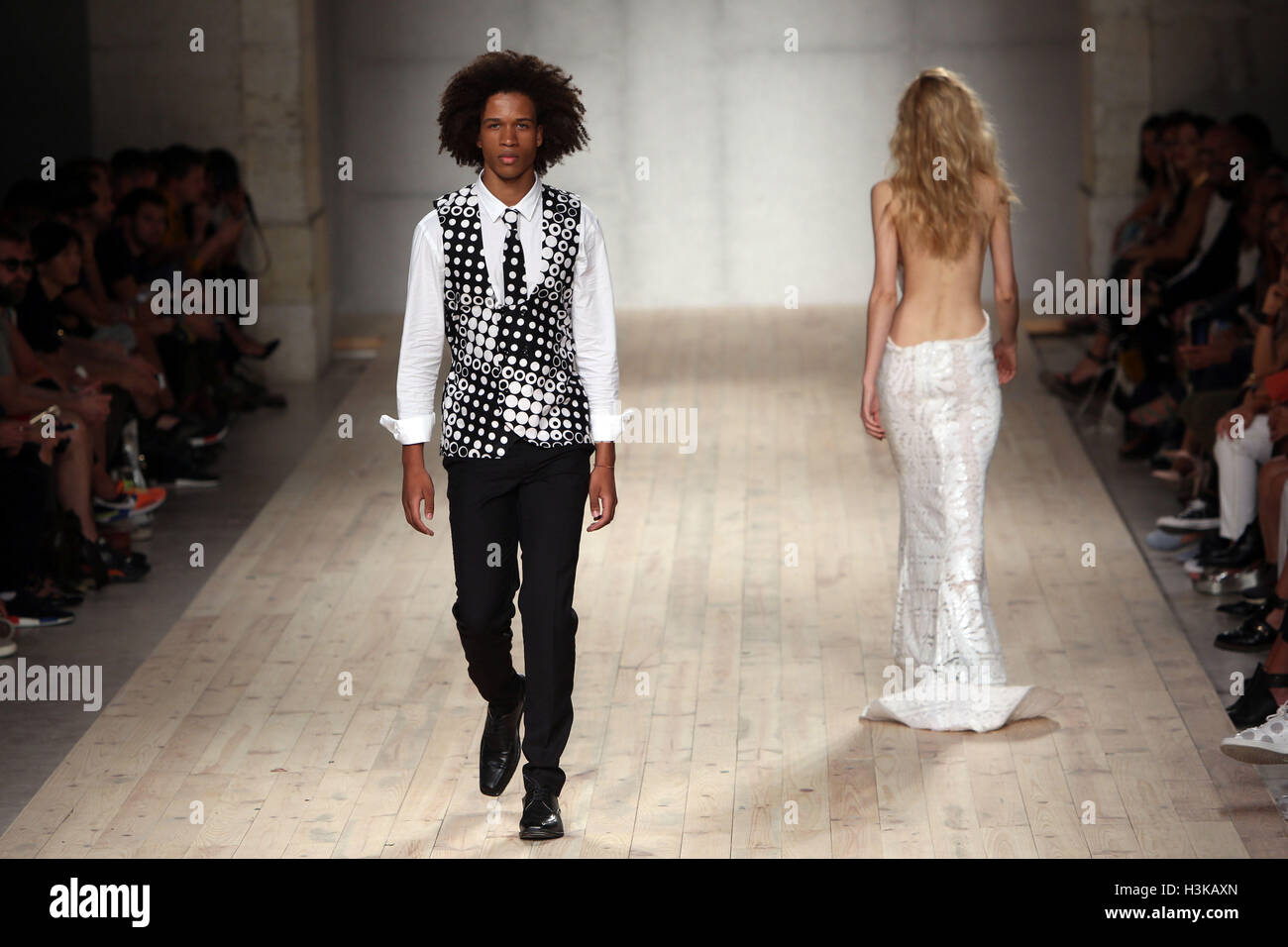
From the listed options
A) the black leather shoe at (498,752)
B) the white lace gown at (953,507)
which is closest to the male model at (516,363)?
the black leather shoe at (498,752)

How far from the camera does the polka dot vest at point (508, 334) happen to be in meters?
3.39

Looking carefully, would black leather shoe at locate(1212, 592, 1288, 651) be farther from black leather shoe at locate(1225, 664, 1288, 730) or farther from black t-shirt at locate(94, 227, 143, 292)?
black t-shirt at locate(94, 227, 143, 292)

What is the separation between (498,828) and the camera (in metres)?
3.73

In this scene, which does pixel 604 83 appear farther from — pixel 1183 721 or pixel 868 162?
pixel 1183 721

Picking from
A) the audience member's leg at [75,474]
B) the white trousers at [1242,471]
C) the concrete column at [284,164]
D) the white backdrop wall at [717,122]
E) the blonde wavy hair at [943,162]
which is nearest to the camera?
the blonde wavy hair at [943,162]

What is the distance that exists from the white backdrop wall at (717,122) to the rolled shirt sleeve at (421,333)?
816 centimetres

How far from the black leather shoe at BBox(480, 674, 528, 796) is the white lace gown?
96 centimetres

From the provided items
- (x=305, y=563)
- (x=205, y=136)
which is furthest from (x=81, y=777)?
(x=205, y=136)

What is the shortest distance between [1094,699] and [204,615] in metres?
2.56

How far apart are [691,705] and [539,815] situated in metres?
0.96

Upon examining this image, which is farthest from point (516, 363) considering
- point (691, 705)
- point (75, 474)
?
point (75, 474)

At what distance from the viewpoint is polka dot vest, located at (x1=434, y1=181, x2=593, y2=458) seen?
3395 mm

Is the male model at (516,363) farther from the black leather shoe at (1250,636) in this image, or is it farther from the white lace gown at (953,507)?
the black leather shoe at (1250,636)

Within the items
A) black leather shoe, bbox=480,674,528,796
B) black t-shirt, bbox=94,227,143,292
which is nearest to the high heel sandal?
black t-shirt, bbox=94,227,143,292
